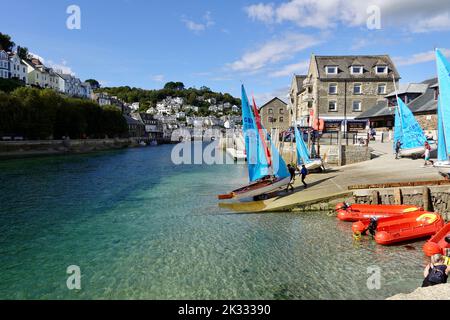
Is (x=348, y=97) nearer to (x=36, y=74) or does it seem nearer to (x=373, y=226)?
(x=373, y=226)

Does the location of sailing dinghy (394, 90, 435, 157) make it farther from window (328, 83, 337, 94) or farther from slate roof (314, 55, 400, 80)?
slate roof (314, 55, 400, 80)

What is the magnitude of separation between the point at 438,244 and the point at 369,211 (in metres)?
4.79

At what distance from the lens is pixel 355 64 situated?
203 ft

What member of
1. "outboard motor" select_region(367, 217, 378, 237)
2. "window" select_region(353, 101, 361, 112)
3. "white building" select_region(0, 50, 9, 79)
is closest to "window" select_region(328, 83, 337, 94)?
"window" select_region(353, 101, 361, 112)

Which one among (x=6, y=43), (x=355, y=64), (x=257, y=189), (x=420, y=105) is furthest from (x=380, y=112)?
(x=6, y=43)

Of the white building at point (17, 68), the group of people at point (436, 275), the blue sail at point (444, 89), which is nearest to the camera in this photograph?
the group of people at point (436, 275)

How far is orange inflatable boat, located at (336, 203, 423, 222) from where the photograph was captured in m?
17.4

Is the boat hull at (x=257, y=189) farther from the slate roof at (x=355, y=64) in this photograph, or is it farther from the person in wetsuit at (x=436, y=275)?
the slate roof at (x=355, y=64)

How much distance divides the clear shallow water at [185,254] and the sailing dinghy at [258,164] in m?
3.12

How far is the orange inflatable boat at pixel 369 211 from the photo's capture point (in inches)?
685

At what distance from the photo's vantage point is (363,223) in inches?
639

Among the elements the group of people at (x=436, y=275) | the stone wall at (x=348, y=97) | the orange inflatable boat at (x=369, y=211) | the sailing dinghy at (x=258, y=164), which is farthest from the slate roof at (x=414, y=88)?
the group of people at (x=436, y=275)

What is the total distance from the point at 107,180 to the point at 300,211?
2649 cm

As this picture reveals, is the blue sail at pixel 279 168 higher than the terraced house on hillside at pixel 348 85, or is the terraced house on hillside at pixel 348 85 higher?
the terraced house on hillside at pixel 348 85
